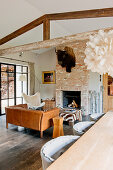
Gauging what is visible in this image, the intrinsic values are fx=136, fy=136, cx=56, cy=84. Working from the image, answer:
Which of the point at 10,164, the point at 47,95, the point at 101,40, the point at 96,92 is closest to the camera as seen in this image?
the point at 101,40

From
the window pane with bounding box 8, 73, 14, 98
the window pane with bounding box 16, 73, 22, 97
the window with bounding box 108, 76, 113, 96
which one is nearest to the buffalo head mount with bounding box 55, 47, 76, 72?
the window with bounding box 108, 76, 113, 96

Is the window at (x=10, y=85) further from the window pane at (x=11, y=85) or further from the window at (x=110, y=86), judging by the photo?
the window at (x=110, y=86)

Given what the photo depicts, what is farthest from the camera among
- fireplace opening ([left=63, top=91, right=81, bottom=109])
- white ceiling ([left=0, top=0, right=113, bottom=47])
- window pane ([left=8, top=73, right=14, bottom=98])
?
window pane ([left=8, top=73, right=14, bottom=98])

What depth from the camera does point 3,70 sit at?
6.13 meters

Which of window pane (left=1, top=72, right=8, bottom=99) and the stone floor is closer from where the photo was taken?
the stone floor

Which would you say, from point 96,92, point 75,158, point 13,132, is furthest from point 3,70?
point 75,158

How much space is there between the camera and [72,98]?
6.54 metres

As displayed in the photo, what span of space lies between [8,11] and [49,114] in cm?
305

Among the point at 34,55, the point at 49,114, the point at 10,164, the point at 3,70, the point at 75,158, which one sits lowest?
the point at 10,164

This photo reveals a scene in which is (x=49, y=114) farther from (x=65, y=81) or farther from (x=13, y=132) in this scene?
(x=65, y=81)

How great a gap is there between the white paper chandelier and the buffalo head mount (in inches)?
193

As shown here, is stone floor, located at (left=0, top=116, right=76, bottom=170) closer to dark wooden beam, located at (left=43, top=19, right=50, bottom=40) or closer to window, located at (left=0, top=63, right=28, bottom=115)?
window, located at (left=0, top=63, right=28, bottom=115)

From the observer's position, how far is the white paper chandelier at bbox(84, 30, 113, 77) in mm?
1240

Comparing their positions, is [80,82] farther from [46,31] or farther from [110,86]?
[46,31]
